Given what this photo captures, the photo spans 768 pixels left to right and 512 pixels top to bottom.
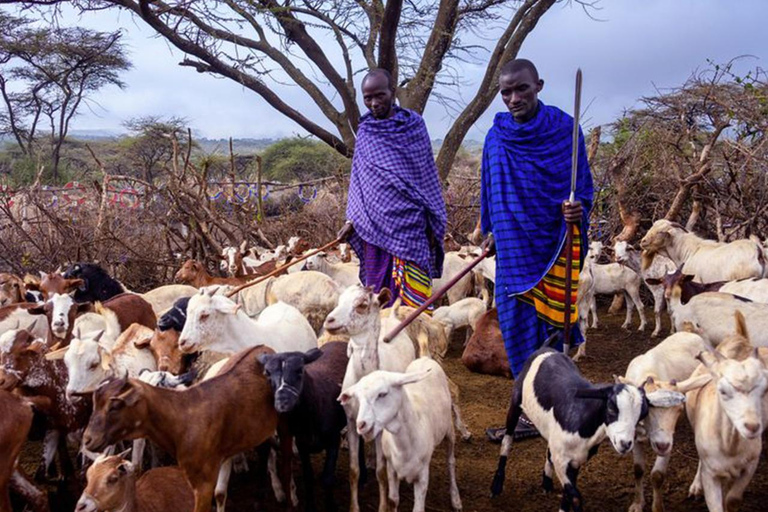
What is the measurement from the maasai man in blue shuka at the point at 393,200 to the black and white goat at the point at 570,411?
155 cm

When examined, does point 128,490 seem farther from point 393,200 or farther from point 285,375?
point 393,200

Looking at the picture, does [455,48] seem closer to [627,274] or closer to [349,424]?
[627,274]

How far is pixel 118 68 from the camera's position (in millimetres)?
24938

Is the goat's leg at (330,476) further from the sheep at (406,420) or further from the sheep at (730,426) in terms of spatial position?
the sheep at (730,426)

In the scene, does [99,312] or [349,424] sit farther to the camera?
[99,312]

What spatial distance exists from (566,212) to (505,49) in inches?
292

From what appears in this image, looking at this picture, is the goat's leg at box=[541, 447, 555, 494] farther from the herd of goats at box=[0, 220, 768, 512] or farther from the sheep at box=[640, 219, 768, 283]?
the sheep at box=[640, 219, 768, 283]

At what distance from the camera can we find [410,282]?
5.95 metres

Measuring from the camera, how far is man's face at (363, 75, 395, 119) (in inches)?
229

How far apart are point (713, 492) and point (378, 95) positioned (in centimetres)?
359

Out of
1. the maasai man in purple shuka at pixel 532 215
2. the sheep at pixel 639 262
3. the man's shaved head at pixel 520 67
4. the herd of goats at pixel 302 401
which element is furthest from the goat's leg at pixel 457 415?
the sheep at pixel 639 262

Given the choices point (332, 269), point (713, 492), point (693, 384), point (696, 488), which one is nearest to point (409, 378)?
point (693, 384)

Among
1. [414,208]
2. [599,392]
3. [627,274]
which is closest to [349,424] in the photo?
[599,392]

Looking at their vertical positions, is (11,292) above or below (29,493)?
above
